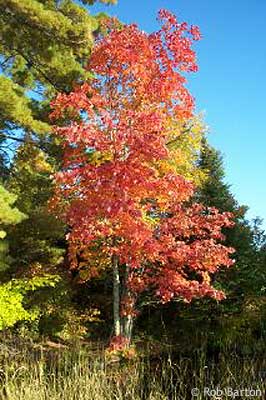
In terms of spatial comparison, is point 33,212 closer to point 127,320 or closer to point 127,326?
point 127,320

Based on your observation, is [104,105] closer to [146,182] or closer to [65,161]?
[65,161]

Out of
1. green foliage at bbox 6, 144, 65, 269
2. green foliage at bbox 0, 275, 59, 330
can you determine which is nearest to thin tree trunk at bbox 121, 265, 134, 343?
green foliage at bbox 0, 275, 59, 330

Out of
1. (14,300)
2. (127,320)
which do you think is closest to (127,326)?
(127,320)

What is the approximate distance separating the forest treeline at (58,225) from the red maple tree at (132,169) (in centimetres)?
71

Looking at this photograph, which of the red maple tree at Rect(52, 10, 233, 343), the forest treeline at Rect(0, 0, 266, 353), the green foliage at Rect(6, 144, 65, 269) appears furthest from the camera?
the green foliage at Rect(6, 144, 65, 269)

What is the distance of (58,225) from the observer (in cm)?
1363

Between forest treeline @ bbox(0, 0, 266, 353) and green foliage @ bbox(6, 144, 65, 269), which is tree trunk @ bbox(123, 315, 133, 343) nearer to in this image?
forest treeline @ bbox(0, 0, 266, 353)

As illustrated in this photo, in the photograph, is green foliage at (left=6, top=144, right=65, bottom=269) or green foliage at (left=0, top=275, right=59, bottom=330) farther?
green foliage at (left=6, top=144, right=65, bottom=269)

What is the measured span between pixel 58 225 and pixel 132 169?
13.3 feet

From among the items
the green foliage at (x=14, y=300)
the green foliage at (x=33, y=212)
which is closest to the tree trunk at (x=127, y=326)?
the green foliage at (x=14, y=300)

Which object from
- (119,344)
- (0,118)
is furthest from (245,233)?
(0,118)

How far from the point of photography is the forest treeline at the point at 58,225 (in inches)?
476

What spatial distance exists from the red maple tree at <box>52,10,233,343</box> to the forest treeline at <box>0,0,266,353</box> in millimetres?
705

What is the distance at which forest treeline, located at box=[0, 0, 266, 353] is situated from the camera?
12.1 metres
